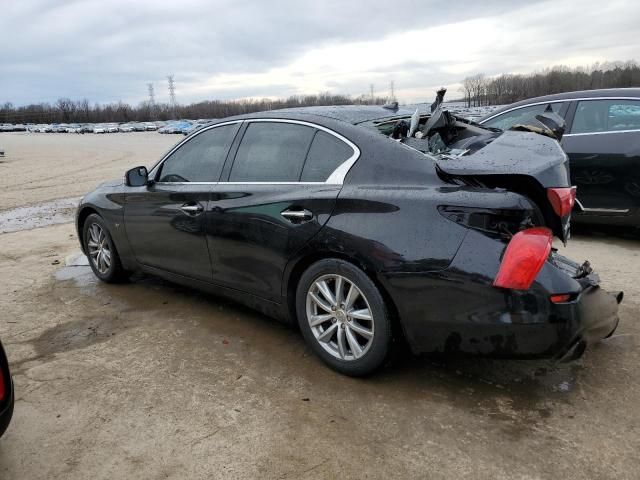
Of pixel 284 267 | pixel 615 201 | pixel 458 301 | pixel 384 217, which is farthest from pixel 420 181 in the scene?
pixel 615 201

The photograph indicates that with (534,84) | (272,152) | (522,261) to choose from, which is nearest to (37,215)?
(272,152)

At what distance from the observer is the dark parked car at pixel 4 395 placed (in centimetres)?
241

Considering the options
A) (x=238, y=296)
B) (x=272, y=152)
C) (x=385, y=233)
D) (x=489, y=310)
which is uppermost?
(x=272, y=152)

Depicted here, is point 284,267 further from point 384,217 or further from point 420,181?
point 420,181

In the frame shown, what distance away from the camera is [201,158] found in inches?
170

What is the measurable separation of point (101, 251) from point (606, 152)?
5.32 m

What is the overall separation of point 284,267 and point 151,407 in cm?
112

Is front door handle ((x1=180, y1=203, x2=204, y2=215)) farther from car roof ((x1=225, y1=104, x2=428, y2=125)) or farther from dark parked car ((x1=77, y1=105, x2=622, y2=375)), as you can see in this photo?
car roof ((x1=225, y1=104, x2=428, y2=125))

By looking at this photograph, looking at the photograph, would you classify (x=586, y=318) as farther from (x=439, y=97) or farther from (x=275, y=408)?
(x=439, y=97)

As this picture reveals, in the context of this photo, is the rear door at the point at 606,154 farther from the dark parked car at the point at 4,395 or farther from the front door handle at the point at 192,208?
the dark parked car at the point at 4,395

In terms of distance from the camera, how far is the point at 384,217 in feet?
10.0

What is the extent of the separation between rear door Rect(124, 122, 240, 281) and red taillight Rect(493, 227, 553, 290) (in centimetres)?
220

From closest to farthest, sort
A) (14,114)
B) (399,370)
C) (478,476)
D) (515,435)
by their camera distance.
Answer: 1. (478,476)
2. (515,435)
3. (399,370)
4. (14,114)

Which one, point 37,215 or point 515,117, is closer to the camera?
point 515,117
